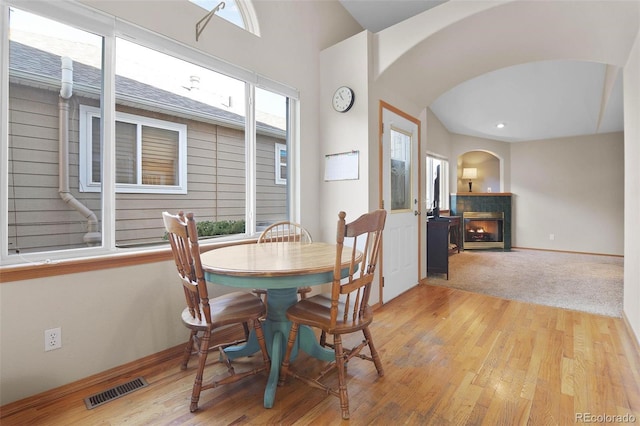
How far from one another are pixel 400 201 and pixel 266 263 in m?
2.20

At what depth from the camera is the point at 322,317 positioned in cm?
161

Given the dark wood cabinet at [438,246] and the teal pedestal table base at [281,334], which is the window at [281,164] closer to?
the teal pedestal table base at [281,334]

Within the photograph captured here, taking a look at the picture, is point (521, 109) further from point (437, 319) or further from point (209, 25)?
point (209, 25)

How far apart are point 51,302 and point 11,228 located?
0.44m

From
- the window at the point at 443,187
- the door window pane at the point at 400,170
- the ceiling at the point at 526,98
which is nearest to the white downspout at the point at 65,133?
the door window pane at the point at 400,170

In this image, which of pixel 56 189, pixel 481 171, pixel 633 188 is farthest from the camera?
pixel 481 171

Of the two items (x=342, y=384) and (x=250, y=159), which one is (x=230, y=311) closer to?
(x=342, y=384)

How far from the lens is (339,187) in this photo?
10.2 feet

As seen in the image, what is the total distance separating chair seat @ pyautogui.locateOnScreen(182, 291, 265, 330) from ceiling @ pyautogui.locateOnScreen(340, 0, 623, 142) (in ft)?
11.5

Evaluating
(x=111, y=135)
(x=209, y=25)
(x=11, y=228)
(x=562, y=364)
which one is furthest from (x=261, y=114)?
(x=562, y=364)

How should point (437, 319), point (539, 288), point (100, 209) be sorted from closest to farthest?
point (100, 209) < point (437, 319) < point (539, 288)

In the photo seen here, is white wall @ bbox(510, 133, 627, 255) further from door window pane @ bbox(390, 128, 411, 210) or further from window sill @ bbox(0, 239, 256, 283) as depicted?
window sill @ bbox(0, 239, 256, 283)

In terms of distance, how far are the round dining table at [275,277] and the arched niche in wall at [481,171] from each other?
22.2 feet

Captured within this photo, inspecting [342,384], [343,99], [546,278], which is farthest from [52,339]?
[546,278]
